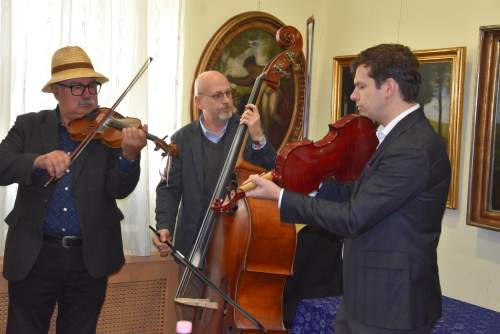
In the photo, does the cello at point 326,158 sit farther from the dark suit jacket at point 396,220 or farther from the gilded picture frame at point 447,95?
the gilded picture frame at point 447,95

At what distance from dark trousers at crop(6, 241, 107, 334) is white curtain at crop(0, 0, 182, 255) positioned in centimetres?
83

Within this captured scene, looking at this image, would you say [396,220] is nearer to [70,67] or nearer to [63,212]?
[63,212]

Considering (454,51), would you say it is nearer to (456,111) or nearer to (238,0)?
(456,111)

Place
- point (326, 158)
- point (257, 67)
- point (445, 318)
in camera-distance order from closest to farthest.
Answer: point (326, 158) → point (445, 318) → point (257, 67)

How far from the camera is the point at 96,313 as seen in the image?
247cm

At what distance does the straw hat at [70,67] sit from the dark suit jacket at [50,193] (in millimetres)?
160

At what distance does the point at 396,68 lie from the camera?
182 centimetres

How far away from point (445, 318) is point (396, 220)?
1282 millimetres

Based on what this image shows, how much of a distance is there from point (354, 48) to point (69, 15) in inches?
75.5

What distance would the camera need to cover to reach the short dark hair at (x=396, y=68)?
1824 millimetres

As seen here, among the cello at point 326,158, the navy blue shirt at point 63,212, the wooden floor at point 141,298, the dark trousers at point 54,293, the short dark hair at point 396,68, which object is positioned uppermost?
the short dark hair at point 396,68

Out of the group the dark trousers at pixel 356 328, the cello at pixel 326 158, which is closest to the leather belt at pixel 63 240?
the cello at pixel 326 158

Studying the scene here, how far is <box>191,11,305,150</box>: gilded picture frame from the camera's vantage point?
3800mm

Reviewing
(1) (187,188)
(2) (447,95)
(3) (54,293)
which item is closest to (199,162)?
(1) (187,188)
